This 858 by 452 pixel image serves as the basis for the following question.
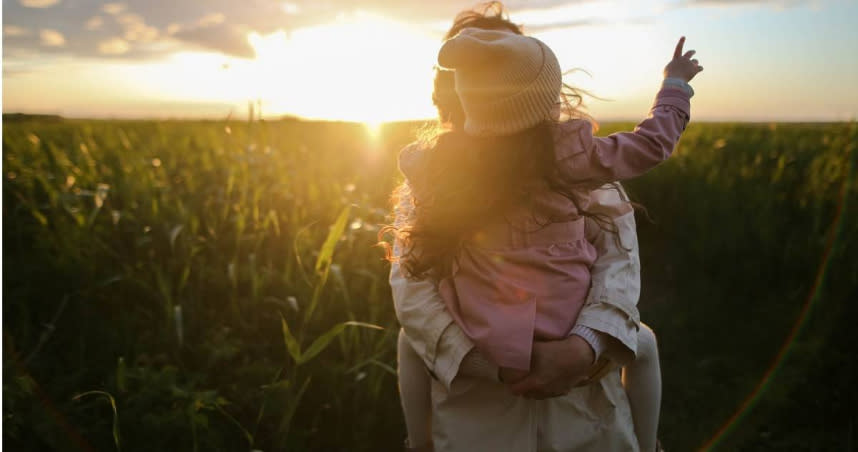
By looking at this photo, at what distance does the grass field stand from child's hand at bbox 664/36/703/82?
90 centimetres

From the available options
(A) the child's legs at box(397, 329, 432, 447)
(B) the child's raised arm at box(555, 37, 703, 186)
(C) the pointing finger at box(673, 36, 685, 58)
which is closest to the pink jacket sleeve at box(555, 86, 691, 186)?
(B) the child's raised arm at box(555, 37, 703, 186)

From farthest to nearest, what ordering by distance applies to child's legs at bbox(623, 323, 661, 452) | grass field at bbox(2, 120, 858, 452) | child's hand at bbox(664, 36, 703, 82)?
grass field at bbox(2, 120, 858, 452) < child's legs at bbox(623, 323, 661, 452) < child's hand at bbox(664, 36, 703, 82)

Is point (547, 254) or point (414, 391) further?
point (414, 391)

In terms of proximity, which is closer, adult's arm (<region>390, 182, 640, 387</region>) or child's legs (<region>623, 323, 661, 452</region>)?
adult's arm (<region>390, 182, 640, 387</region>)

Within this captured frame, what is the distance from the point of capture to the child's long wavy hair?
1.41 meters

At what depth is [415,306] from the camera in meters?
1.52

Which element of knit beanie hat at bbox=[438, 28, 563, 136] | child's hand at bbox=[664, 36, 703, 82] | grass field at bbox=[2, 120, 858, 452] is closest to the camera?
knit beanie hat at bbox=[438, 28, 563, 136]

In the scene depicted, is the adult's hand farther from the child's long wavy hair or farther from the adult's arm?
the child's long wavy hair

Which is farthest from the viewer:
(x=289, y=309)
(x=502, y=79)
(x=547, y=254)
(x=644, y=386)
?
(x=289, y=309)

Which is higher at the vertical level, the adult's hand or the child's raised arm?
the child's raised arm

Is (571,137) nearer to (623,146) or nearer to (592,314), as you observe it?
(623,146)

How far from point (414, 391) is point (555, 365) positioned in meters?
0.43

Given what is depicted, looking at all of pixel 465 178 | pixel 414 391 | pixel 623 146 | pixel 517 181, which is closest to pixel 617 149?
pixel 623 146

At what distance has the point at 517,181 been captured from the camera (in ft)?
4.65
